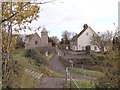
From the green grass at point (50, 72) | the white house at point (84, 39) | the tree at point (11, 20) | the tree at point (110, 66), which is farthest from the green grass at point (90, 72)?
the tree at point (11, 20)

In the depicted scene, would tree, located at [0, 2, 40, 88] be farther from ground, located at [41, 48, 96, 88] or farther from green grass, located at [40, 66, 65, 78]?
green grass, located at [40, 66, 65, 78]

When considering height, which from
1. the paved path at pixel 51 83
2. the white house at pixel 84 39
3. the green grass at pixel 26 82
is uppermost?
the white house at pixel 84 39

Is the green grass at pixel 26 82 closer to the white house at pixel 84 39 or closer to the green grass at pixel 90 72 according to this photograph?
the green grass at pixel 90 72

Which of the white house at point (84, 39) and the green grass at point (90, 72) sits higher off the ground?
the white house at point (84, 39)

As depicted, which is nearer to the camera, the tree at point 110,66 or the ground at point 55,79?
the tree at point 110,66

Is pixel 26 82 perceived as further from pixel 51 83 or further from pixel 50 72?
pixel 50 72

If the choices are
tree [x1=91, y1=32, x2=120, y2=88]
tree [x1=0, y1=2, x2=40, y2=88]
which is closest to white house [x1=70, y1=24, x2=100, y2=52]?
tree [x1=91, y1=32, x2=120, y2=88]

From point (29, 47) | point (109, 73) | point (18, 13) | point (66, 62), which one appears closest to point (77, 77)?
point (66, 62)

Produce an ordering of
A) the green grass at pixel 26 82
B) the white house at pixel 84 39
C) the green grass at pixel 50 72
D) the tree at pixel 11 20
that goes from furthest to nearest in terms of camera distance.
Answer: the green grass at pixel 50 72 < the white house at pixel 84 39 < the green grass at pixel 26 82 < the tree at pixel 11 20

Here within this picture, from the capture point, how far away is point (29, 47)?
17.8 ft

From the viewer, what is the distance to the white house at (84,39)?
491cm

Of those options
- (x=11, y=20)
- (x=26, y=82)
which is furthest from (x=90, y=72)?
(x=11, y=20)

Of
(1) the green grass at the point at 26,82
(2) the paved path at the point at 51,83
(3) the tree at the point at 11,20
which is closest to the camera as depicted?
(3) the tree at the point at 11,20

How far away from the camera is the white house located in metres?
4.91
